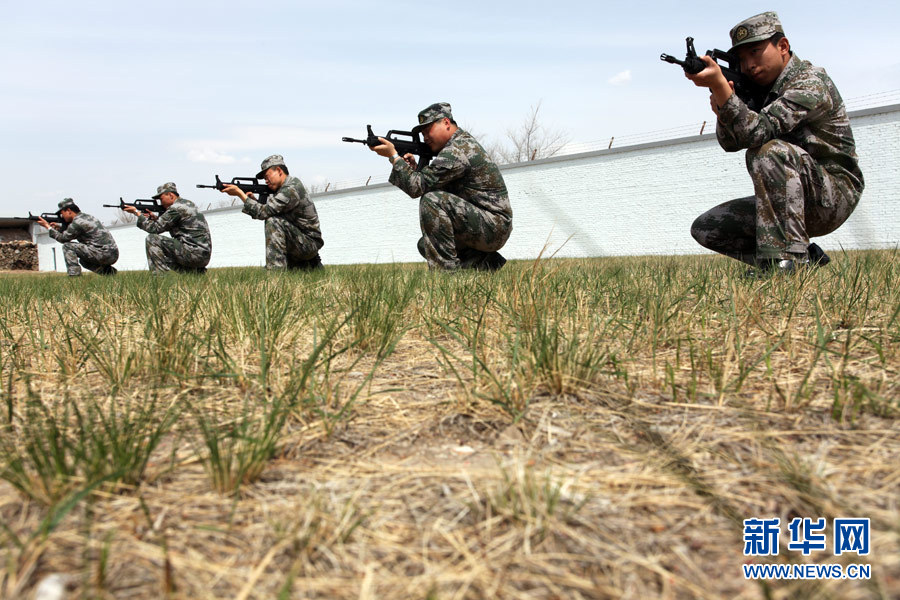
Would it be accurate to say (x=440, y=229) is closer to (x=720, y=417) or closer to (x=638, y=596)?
(x=720, y=417)

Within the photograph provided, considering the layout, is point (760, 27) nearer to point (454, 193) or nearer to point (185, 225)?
point (454, 193)

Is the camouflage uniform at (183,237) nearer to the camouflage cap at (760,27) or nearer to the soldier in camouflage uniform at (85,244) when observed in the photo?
the soldier in camouflage uniform at (85,244)

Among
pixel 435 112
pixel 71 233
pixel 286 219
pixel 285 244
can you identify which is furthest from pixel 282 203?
pixel 71 233

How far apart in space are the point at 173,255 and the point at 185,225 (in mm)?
476

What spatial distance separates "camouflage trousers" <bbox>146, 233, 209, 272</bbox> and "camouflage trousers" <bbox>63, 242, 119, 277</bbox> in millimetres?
1747

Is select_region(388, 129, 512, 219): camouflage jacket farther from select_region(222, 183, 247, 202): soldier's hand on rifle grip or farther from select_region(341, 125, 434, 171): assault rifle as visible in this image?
select_region(222, 183, 247, 202): soldier's hand on rifle grip

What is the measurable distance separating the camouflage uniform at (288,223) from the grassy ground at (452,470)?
5337 millimetres

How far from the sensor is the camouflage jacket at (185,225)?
26.5ft

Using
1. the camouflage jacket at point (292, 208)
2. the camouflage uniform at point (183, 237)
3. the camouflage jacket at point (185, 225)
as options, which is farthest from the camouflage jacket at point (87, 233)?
the camouflage jacket at point (292, 208)

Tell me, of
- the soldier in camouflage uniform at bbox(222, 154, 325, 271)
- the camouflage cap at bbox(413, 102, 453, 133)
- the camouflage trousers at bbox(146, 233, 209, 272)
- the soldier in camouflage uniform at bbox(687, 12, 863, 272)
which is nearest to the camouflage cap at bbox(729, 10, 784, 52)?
the soldier in camouflage uniform at bbox(687, 12, 863, 272)

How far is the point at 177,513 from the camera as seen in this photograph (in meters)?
0.91

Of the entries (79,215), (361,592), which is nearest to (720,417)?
(361,592)

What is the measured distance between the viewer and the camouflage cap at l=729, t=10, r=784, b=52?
3078 millimetres

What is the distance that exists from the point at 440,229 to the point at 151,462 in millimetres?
3868
